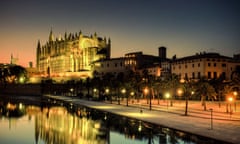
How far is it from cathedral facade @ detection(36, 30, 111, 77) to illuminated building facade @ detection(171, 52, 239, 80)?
7042cm

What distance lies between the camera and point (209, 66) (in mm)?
89688

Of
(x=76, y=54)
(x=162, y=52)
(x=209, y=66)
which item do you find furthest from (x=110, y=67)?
(x=209, y=66)

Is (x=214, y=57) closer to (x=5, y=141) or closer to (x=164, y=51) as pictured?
(x=164, y=51)

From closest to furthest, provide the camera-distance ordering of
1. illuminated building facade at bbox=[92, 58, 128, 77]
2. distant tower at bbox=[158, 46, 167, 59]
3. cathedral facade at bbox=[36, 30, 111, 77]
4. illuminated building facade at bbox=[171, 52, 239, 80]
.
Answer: illuminated building facade at bbox=[171, 52, 239, 80]
illuminated building facade at bbox=[92, 58, 128, 77]
distant tower at bbox=[158, 46, 167, 59]
cathedral facade at bbox=[36, 30, 111, 77]

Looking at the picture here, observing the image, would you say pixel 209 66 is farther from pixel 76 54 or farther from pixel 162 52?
pixel 76 54

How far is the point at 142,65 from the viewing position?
128 metres

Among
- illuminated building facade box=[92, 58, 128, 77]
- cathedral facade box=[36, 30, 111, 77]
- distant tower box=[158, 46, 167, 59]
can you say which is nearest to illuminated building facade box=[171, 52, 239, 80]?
illuminated building facade box=[92, 58, 128, 77]

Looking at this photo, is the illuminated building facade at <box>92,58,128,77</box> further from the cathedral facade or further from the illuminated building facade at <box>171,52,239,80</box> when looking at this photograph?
the illuminated building facade at <box>171,52,239,80</box>

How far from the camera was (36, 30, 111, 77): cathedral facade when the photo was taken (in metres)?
165

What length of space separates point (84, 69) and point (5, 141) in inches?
5509

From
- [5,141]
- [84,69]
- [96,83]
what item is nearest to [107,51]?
[84,69]

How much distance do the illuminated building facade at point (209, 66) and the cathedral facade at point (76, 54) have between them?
7042cm

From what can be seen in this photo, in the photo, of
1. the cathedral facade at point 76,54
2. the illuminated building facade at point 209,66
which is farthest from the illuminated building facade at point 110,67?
the illuminated building facade at point 209,66

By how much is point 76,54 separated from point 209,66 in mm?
101373
